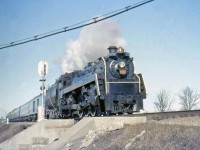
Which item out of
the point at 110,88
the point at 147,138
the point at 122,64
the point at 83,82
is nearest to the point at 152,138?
the point at 147,138

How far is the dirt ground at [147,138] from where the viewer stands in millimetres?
6357

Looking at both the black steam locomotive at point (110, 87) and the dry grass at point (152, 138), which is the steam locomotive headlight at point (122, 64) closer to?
the black steam locomotive at point (110, 87)

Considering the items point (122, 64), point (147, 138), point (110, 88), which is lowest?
point (147, 138)

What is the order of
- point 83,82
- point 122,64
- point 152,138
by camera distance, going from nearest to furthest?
point 152,138 → point 122,64 → point 83,82

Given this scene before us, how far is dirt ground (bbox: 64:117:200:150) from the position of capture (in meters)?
6.36

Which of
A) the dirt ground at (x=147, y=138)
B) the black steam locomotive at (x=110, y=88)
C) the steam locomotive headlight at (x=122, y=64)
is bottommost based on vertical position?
the dirt ground at (x=147, y=138)

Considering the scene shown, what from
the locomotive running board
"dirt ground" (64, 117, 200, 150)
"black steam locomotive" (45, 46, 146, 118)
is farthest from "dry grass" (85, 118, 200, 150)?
the locomotive running board

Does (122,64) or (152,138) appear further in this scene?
(122,64)

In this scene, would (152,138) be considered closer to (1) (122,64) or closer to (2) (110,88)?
(2) (110,88)

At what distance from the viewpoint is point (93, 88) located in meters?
15.9

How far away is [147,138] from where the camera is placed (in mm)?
7383

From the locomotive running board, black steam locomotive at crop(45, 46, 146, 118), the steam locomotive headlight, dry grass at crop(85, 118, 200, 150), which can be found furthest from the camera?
the steam locomotive headlight

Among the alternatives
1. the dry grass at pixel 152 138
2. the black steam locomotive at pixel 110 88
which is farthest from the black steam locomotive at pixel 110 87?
the dry grass at pixel 152 138

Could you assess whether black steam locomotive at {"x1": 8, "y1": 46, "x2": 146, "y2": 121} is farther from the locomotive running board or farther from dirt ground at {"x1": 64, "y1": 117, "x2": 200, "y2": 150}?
dirt ground at {"x1": 64, "y1": 117, "x2": 200, "y2": 150}
